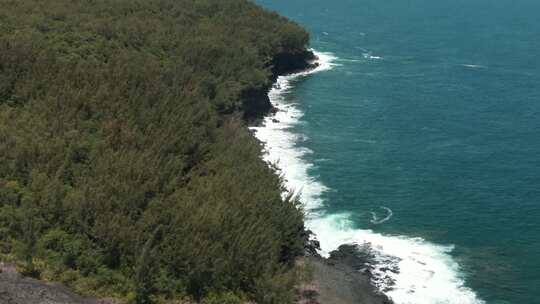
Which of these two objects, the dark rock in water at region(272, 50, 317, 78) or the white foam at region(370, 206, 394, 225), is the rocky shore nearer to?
the white foam at region(370, 206, 394, 225)

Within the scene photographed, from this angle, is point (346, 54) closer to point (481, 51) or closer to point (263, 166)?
point (481, 51)

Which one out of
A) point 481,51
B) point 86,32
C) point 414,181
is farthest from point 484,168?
point 481,51

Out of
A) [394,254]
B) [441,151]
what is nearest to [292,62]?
[441,151]

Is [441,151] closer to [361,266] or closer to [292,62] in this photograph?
[361,266]

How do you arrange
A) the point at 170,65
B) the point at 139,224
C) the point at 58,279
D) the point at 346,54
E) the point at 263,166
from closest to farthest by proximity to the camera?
the point at 58,279 < the point at 139,224 < the point at 263,166 < the point at 170,65 < the point at 346,54

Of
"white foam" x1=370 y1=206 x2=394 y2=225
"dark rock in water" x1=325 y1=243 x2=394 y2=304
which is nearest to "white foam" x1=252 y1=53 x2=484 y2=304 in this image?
"white foam" x1=370 y1=206 x2=394 y2=225

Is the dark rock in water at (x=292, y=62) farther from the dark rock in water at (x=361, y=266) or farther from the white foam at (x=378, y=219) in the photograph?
the dark rock in water at (x=361, y=266)
